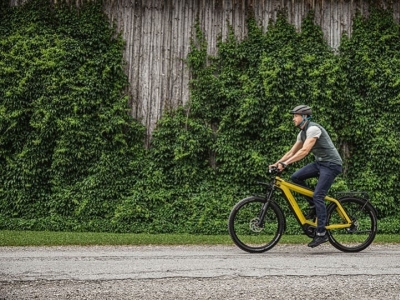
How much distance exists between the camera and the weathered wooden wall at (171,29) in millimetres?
13250

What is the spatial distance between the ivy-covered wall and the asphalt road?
14.9 ft

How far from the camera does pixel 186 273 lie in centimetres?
573

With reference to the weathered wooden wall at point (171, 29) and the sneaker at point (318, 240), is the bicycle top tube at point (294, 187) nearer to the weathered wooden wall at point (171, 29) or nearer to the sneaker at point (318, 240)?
the sneaker at point (318, 240)

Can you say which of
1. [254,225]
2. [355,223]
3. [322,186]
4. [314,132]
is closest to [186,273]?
[254,225]

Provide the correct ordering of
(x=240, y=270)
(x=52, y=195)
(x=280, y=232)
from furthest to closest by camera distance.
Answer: (x=52, y=195)
(x=280, y=232)
(x=240, y=270)

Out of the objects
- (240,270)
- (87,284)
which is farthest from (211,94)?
(87,284)

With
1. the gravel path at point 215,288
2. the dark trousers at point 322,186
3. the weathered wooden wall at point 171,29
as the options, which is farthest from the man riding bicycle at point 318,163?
the weathered wooden wall at point 171,29

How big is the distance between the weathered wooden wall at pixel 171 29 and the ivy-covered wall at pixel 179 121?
0.29m

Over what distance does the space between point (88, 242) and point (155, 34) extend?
6.27 m

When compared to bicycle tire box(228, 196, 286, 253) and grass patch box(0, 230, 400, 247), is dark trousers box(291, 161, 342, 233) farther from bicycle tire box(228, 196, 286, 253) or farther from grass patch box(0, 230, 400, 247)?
grass patch box(0, 230, 400, 247)

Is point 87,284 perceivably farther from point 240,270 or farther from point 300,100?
point 300,100

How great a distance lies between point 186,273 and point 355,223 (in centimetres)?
355

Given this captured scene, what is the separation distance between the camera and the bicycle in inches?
307

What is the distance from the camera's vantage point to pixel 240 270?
5.91m
